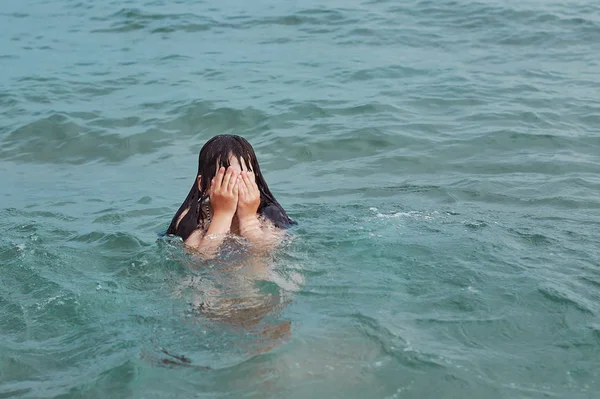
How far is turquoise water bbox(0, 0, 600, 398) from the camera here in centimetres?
422

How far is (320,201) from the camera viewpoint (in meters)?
7.69

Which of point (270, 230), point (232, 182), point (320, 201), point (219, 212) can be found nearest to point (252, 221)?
point (270, 230)

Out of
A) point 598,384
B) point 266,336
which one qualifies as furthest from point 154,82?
point 598,384

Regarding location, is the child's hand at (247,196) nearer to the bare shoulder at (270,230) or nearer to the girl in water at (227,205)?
the girl in water at (227,205)

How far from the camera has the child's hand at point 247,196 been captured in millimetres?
5738

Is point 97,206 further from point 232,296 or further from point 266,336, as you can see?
point 266,336

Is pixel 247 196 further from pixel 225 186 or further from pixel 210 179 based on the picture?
pixel 210 179

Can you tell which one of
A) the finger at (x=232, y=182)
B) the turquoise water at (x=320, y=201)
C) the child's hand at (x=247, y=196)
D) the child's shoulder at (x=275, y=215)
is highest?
the finger at (x=232, y=182)

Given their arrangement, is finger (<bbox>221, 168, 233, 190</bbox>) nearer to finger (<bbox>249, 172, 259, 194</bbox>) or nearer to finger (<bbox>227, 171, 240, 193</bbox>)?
finger (<bbox>227, 171, 240, 193</bbox>)

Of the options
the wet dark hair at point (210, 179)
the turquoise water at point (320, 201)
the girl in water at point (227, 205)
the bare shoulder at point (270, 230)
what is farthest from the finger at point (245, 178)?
the turquoise water at point (320, 201)

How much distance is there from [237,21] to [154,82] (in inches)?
162

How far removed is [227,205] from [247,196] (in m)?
0.15

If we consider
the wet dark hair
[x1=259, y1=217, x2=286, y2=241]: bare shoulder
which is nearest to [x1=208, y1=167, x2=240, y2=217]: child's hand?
the wet dark hair

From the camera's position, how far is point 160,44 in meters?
14.8
